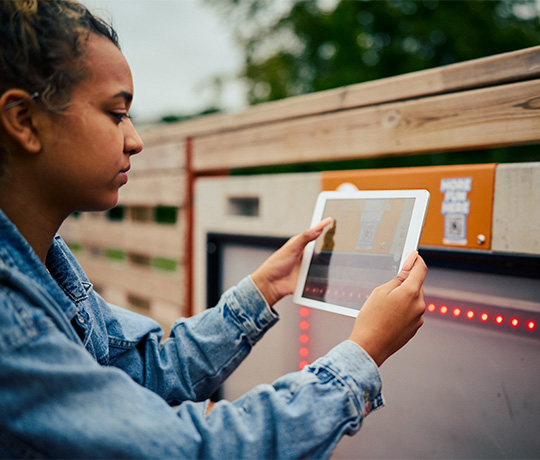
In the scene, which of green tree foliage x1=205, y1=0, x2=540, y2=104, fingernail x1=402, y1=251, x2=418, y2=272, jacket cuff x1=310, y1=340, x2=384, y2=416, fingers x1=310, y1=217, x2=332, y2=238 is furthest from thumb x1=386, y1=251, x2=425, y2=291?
green tree foliage x1=205, y1=0, x2=540, y2=104

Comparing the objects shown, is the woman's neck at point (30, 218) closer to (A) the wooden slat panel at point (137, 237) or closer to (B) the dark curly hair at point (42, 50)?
(B) the dark curly hair at point (42, 50)

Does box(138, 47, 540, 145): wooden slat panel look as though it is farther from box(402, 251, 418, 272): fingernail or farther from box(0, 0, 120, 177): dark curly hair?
box(0, 0, 120, 177): dark curly hair

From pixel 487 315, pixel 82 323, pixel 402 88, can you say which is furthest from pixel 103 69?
pixel 487 315

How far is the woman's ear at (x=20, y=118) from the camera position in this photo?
771 millimetres

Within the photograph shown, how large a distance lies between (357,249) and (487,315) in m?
0.36

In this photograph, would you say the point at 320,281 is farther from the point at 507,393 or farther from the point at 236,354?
the point at 507,393

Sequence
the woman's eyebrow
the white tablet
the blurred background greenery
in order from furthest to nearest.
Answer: the blurred background greenery → the white tablet → the woman's eyebrow

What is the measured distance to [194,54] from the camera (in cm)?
696

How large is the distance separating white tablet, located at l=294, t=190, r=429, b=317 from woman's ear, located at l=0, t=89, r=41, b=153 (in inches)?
24.8

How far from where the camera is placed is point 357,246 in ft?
3.51

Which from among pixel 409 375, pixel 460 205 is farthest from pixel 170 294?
pixel 460 205

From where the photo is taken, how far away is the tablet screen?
0.98 metres

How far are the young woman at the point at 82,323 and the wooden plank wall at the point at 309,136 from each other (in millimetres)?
504

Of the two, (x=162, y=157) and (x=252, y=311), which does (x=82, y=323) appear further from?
(x=162, y=157)
